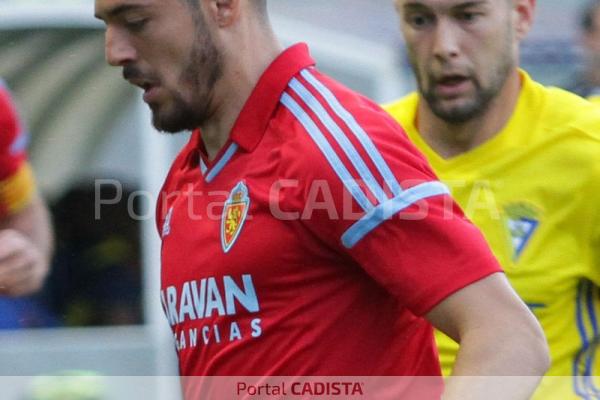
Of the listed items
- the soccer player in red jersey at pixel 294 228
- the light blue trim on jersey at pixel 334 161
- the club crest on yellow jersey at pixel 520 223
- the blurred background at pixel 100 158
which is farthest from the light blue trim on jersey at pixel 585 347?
the blurred background at pixel 100 158

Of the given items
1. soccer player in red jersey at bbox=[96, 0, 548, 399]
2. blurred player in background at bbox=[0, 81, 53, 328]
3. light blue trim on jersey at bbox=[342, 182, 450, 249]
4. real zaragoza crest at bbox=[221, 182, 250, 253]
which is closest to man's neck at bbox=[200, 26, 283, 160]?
soccer player in red jersey at bbox=[96, 0, 548, 399]

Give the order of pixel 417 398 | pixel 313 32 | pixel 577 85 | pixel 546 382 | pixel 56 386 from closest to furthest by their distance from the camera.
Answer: pixel 417 398
pixel 546 382
pixel 577 85
pixel 56 386
pixel 313 32

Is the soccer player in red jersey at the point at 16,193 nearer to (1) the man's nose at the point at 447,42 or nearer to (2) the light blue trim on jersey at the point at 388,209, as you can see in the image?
(1) the man's nose at the point at 447,42

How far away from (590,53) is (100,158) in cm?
263

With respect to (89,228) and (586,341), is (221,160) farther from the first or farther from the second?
(89,228)

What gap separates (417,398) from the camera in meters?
2.70

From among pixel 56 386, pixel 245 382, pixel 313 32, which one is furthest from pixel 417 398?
pixel 313 32

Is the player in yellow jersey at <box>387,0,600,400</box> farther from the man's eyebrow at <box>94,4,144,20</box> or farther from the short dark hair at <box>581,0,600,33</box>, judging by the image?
the short dark hair at <box>581,0,600,33</box>

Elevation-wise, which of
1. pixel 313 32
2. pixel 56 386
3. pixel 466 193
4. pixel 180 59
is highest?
pixel 313 32

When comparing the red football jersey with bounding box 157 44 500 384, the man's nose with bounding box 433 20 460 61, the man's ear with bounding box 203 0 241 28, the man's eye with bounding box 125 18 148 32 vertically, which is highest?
the man's nose with bounding box 433 20 460 61

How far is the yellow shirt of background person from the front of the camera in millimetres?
3566

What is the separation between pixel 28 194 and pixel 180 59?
3.38 ft

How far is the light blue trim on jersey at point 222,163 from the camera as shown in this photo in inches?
111

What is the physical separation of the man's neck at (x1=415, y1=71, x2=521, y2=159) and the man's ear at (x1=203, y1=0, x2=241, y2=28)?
1073 millimetres
